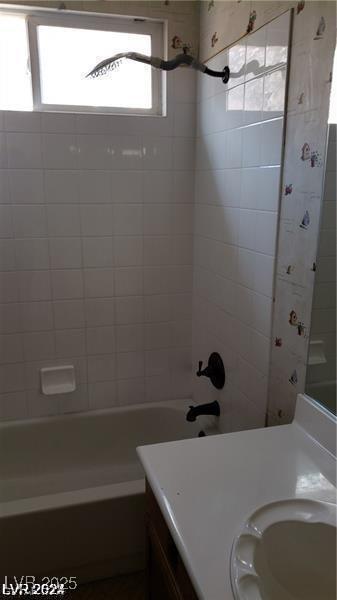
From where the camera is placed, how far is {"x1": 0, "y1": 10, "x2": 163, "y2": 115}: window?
186 centimetres

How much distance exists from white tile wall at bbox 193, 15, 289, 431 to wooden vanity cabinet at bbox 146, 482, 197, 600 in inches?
21.8

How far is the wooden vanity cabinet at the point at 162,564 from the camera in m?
0.97

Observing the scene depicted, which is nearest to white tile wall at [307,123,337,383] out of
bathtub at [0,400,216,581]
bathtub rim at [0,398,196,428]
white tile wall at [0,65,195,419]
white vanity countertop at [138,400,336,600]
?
white vanity countertop at [138,400,336,600]

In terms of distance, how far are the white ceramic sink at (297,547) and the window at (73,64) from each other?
1.75 metres

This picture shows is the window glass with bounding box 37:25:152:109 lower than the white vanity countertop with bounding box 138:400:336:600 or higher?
higher

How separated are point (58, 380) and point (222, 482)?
1272mm

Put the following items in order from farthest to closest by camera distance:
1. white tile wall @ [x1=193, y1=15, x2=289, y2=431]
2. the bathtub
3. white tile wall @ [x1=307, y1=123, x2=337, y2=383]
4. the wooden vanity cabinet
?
the bathtub < white tile wall @ [x1=193, y1=15, x2=289, y2=431] < white tile wall @ [x1=307, y1=123, x2=337, y2=383] < the wooden vanity cabinet

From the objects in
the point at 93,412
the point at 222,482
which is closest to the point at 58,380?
the point at 93,412

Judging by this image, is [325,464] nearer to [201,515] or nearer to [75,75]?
[201,515]

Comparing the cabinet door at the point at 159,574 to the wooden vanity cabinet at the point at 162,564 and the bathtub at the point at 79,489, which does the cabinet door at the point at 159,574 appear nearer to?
the wooden vanity cabinet at the point at 162,564

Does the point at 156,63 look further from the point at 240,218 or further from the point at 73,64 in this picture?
the point at 240,218

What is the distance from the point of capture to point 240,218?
1631 mm

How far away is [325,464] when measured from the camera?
1.10 metres

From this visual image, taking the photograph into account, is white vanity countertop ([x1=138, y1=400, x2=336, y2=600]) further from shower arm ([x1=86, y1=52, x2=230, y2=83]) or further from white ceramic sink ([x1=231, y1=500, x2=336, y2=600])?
shower arm ([x1=86, y1=52, x2=230, y2=83])
